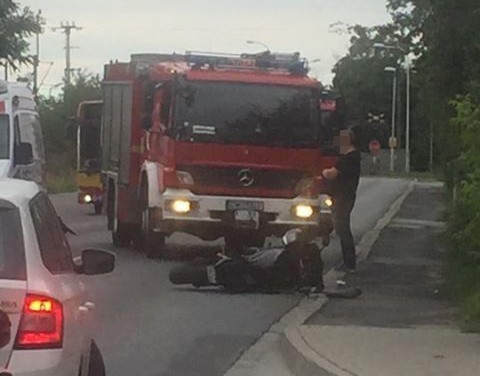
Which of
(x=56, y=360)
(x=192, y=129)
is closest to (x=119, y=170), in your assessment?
(x=192, y=129)

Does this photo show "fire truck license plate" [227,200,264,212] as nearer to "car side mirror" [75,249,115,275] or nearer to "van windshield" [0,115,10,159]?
"van windshield" [0,115,10,159]

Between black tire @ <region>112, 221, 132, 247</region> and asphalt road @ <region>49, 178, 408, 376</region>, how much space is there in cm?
183

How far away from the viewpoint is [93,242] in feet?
86.6

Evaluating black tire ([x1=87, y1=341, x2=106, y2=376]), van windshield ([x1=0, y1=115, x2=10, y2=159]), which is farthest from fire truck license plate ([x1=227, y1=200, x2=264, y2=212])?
black tire ([x1=87, y1=341, x2=106, y2=376])

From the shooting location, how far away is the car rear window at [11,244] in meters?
7.35

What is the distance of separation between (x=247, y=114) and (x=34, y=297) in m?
14.0

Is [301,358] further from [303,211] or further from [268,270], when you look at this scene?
[303,211]

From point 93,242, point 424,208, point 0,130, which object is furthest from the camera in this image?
point 424,208

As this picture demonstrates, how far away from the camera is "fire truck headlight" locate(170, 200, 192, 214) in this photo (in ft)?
69.2

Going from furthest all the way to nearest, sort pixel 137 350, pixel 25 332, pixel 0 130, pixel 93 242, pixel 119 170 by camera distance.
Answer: pixel 93 242 → pixel 119 170 → pixel 0 130 → pixel 137 350 → pixel 25 332

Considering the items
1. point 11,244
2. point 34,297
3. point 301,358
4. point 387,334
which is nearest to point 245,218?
point 387,334

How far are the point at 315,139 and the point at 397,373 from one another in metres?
10.4

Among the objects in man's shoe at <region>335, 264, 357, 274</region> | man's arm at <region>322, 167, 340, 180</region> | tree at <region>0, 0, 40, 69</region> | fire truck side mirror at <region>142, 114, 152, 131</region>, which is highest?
tree at <region>0, 0, 40, 69</region>

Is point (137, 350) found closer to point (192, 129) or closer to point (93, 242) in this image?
point (192, 129)
